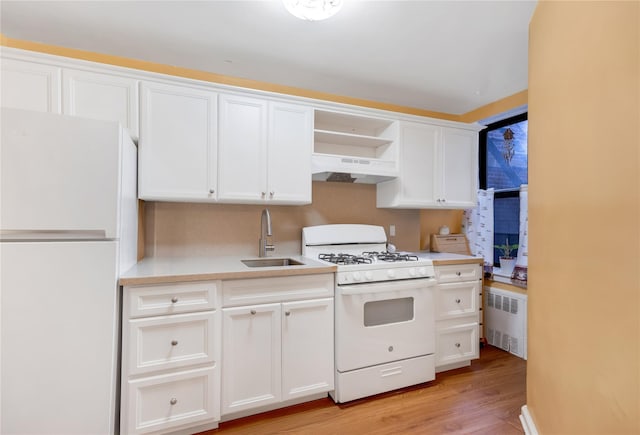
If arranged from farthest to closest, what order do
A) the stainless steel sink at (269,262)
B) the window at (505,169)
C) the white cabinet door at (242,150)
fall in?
1. the window at (505,169)
2. the stainless steel sink at (269,262)
3. the white cabinet door at (242,150)

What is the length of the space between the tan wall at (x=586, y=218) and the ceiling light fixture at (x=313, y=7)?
1.00 metres

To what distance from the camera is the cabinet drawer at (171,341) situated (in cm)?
169

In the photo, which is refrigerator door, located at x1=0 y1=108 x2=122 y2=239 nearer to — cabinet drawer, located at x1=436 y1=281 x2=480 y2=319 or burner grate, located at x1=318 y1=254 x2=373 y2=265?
burner grate, located at x1=318 y1=254 x2=373 y2=265

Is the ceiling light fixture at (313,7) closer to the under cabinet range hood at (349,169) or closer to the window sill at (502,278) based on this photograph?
the under cabinet range hood at (349,169)

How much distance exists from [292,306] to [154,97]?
174 centimetres

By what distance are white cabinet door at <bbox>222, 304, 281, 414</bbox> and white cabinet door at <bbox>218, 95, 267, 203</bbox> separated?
89 centimetres

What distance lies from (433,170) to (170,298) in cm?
258

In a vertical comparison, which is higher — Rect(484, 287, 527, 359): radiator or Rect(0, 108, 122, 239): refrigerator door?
Rect(0, 108, 122, 239): refrigerator door

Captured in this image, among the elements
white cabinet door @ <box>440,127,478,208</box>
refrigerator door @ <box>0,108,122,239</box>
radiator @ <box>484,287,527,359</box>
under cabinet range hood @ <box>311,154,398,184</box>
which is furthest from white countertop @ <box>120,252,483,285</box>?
radiator @ <box>484,287,527,359</box>

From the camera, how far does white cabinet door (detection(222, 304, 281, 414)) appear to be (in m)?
1.90

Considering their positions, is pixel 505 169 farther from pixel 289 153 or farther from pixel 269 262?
pixel 269 262

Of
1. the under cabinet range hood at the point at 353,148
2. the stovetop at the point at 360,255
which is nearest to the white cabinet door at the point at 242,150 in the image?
the under cabinet range hood at the point at 353,148

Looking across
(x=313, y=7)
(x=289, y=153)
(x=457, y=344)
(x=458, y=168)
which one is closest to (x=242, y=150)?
(x=289, y=153)

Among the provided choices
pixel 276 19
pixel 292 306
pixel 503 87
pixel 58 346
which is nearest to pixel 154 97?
pixel 276 19
